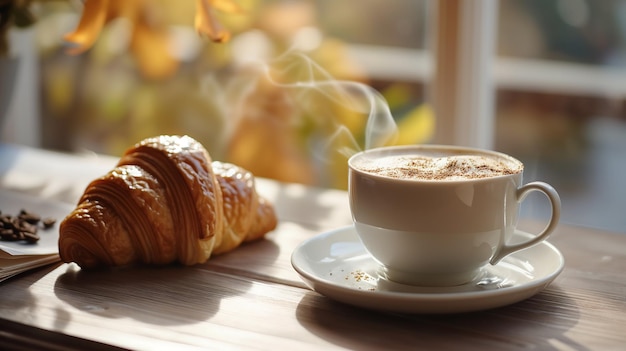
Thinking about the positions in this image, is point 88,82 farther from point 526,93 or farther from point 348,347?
point 348,347

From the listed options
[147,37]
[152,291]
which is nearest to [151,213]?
[152,291]

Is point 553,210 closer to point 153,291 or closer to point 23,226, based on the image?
point 153,291

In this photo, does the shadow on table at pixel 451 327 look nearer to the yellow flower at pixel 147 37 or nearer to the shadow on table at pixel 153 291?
the shadow on table at pixel 153 291

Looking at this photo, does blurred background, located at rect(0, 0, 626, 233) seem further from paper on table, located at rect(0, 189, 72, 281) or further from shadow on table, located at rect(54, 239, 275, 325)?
shadow on table, located at rect(54, 239, 275, 325)

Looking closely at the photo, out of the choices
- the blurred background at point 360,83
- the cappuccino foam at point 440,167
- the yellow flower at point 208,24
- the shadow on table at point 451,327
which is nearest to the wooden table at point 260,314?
the shadow on table at point 451,327

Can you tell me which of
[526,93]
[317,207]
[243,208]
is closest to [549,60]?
[526,93]

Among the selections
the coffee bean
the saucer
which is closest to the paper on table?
the coffee bean
